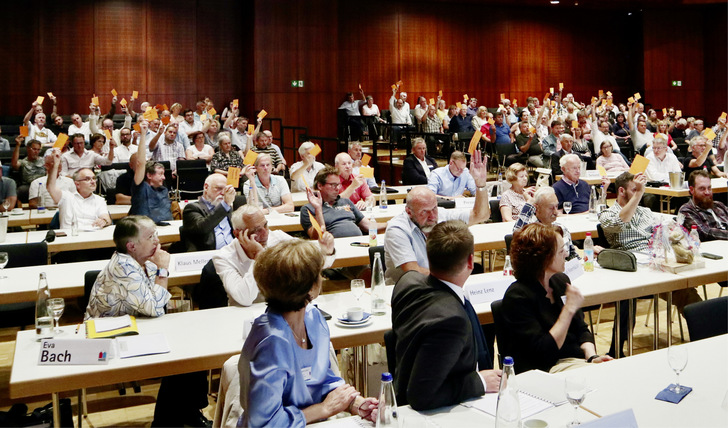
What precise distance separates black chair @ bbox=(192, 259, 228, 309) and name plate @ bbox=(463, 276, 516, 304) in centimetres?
150

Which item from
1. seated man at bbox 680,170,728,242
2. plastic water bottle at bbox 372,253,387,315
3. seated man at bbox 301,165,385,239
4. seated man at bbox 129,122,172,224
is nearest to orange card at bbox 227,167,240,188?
seated man at bbox 301,165,385,239

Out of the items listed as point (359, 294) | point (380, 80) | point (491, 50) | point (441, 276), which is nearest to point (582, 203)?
point (359, 294)

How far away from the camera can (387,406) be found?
2.18 metres

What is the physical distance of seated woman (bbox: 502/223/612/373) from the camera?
309cm

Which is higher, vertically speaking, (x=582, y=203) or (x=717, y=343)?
(x=582, y=203)

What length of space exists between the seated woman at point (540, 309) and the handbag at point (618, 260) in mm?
1395

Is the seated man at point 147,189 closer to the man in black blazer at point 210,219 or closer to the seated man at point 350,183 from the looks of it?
the man in black blazer at point 210,219

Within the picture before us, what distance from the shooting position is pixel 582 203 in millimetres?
7102

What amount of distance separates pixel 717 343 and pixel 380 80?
15320mm

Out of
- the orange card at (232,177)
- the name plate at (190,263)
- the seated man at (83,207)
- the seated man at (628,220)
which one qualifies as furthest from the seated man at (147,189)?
the seated man at (628,220)

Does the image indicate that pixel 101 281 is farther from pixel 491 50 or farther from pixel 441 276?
pixel 491 50

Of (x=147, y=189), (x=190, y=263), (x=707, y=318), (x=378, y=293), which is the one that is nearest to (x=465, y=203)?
(x=147, y=189)

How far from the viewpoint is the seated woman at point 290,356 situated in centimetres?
223

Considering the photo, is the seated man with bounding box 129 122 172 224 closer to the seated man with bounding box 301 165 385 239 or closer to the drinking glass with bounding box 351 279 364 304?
the seated man with bounding box 301 165 385 239
